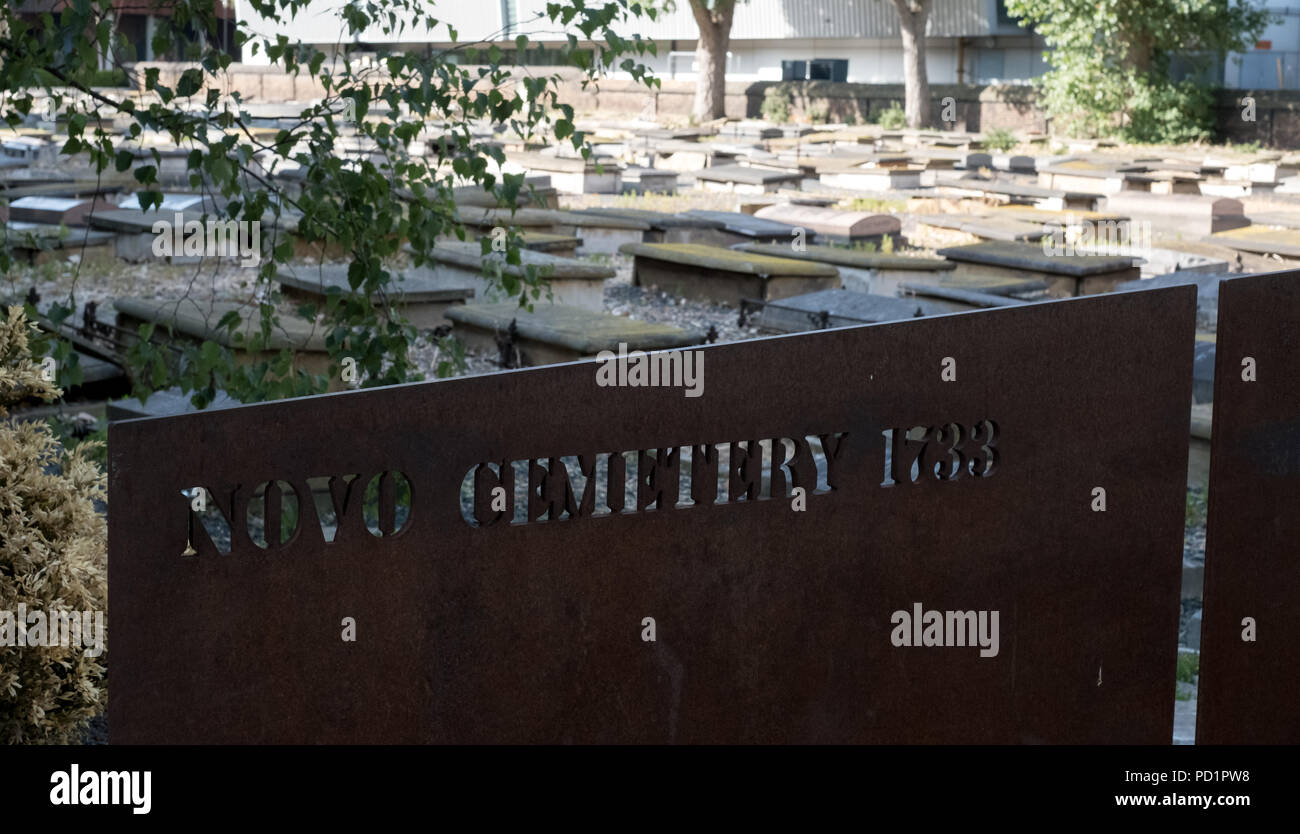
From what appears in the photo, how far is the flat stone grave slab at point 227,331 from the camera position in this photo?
264 inches

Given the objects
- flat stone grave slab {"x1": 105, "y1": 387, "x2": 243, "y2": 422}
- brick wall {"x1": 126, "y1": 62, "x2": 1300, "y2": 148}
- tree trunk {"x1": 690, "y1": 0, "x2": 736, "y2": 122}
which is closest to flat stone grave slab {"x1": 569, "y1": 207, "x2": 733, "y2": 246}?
flat stone grave slab {"x1": 105, "y1": 387, "x2": 243, "y2": 422}

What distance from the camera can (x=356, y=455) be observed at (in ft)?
7.48

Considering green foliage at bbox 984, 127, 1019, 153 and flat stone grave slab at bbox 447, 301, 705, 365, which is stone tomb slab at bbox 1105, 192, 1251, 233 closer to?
flat stone grave slab at bbox 447, 301, 705, 365

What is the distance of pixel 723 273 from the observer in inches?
419

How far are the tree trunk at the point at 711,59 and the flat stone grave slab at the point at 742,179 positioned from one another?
17813mm

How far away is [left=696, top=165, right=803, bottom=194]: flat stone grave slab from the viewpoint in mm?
18772

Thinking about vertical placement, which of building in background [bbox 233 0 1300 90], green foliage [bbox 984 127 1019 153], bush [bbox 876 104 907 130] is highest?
building in background [bbox 233 0 1300 90]

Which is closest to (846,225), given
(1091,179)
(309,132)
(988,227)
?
(988,227)

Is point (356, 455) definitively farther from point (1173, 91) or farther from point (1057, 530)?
point (1173, 91)

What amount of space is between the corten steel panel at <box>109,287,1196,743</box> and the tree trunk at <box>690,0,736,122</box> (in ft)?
113

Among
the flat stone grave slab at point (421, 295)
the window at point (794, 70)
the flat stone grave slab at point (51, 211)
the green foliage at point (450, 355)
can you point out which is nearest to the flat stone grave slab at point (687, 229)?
the flat stone grave slab at point (421, 295)

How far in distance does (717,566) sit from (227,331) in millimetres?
4128
